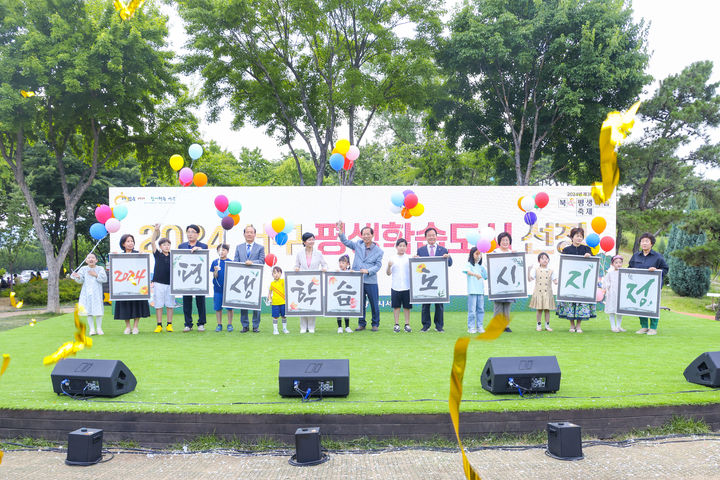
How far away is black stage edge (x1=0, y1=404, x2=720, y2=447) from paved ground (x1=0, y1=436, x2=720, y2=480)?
178mm

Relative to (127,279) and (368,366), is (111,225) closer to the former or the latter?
(127,279)

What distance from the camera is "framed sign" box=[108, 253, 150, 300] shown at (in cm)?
785

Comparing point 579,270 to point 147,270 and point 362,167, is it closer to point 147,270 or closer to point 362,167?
point 147,270

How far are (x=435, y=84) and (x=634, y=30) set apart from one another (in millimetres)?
5848

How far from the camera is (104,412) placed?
3852 mm

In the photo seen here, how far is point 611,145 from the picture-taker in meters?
1.50

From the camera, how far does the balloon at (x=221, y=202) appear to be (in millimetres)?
8461

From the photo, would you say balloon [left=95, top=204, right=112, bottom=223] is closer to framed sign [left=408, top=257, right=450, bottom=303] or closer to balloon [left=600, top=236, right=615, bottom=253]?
framed sign [left=408, top=257, right=450, bottom=303]

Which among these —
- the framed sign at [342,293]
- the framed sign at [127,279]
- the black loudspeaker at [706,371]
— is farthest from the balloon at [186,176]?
the black loudspeaker at [706,371]

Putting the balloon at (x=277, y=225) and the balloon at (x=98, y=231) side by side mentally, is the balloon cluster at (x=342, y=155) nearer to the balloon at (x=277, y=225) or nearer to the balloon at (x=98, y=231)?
the balloon at (x=277, y=225)

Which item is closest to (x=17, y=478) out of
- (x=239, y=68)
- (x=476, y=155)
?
(x=239, y=68)

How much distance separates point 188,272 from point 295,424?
15.9 feet

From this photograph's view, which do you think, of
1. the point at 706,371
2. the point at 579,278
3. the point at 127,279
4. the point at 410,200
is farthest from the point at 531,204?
the point at 127,279

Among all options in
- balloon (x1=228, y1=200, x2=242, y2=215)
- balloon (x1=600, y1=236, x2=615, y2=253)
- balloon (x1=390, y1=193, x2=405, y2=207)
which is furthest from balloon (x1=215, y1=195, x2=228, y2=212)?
balloon (x1=600, y1=236, x2=615, y2=253)
